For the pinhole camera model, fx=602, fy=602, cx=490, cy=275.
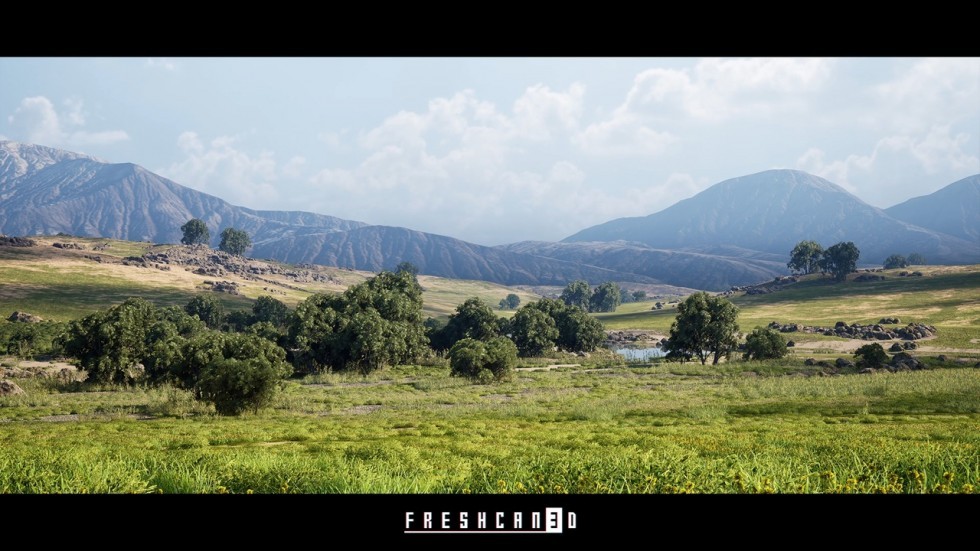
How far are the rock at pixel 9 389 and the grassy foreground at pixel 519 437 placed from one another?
2.16 m

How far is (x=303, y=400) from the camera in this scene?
161 feet

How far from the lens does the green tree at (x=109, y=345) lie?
5725cm

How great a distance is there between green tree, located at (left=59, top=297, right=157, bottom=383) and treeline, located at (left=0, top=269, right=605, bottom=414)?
0.10 meters

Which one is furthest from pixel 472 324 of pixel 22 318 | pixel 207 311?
pixel 22 318

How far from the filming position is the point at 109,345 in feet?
188

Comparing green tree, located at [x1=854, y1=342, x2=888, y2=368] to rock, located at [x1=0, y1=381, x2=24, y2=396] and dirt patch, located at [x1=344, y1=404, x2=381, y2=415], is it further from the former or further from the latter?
rock, located at [x1=0, y1=381, x2=24, y2=396]

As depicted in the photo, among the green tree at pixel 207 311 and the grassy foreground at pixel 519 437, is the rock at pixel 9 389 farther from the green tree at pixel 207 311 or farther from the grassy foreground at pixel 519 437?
the green tree at pixel 207 311

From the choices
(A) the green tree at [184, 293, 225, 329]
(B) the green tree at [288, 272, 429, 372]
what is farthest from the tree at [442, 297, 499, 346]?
(A) the green tree at [184, 293, 225, 329]

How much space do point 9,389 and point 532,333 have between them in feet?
240

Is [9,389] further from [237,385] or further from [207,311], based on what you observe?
[207,311]

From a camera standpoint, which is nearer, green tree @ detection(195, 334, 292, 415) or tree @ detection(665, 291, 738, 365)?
green tree @ detection(195, 334, 292, 415)

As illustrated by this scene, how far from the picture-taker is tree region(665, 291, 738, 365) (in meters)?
87.9

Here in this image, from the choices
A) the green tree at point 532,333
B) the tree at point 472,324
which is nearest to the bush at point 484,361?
the tree at point 472,324
